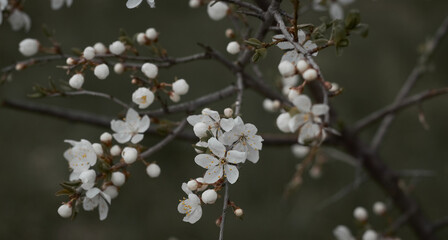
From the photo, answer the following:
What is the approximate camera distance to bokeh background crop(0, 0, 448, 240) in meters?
3.72

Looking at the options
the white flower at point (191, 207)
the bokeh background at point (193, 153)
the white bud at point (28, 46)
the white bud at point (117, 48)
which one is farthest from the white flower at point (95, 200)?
the bokeh background at point (193, 153)

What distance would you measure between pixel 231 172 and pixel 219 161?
0.06 meters

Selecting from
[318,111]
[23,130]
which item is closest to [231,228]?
[23,130]

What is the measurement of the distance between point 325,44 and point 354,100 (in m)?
2.93

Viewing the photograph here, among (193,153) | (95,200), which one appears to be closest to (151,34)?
(95,200)

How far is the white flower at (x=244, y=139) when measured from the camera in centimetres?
132

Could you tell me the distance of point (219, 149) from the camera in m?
1.30

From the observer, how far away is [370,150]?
2.31 m

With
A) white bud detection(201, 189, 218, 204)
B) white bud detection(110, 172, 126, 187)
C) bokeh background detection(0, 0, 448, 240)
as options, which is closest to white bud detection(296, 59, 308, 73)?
white bud detection(201, 189, 218, 204)

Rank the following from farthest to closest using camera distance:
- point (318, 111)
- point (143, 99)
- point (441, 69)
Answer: point (441, 69), point (143, 99), point (318, 111)

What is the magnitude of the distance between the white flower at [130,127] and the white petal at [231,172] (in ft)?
1.20

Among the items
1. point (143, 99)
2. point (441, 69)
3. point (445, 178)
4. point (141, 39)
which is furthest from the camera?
point (441, 69)

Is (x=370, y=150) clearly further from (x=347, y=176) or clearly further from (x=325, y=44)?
(x=347, y=176)

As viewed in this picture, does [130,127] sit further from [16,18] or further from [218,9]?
[16,18]
